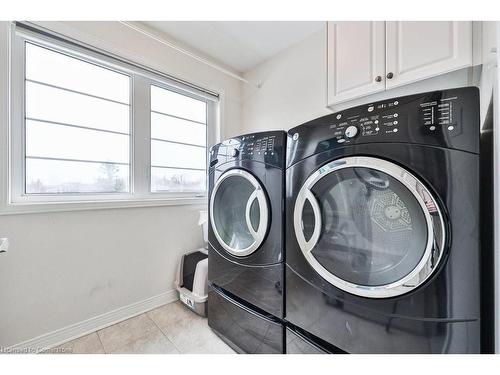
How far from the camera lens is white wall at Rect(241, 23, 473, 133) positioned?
1776 millimetres

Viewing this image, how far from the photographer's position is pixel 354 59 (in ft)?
4.12

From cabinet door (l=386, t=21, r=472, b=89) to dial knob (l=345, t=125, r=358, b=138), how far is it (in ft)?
1.94

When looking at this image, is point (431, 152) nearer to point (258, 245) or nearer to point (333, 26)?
point (258, 245)

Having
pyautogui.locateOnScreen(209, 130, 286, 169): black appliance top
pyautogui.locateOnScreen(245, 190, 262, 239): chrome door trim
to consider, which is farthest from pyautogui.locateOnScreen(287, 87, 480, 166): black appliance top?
pyautogui.locateOnScreen(245, 190, 262, 239): chrome door trim

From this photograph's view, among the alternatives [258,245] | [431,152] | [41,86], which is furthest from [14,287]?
[431,152]

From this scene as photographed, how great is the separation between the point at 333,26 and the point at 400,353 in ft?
5.67

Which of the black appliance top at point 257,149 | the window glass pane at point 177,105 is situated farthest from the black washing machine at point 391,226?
the window glass pane at point 177,105

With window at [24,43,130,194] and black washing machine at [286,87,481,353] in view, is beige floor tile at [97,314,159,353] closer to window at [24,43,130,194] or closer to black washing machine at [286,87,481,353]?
window at [24,43,130,194]

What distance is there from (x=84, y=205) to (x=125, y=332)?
0.90 metres

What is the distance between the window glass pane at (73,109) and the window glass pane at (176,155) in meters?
0.28

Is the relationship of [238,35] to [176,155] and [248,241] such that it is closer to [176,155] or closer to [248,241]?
[176,155]

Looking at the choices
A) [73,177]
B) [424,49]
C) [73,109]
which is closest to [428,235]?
[424,49]

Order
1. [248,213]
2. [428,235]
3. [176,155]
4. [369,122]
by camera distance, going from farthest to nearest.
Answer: [176,155]
[248,213]
[369,122]
[428,235]
